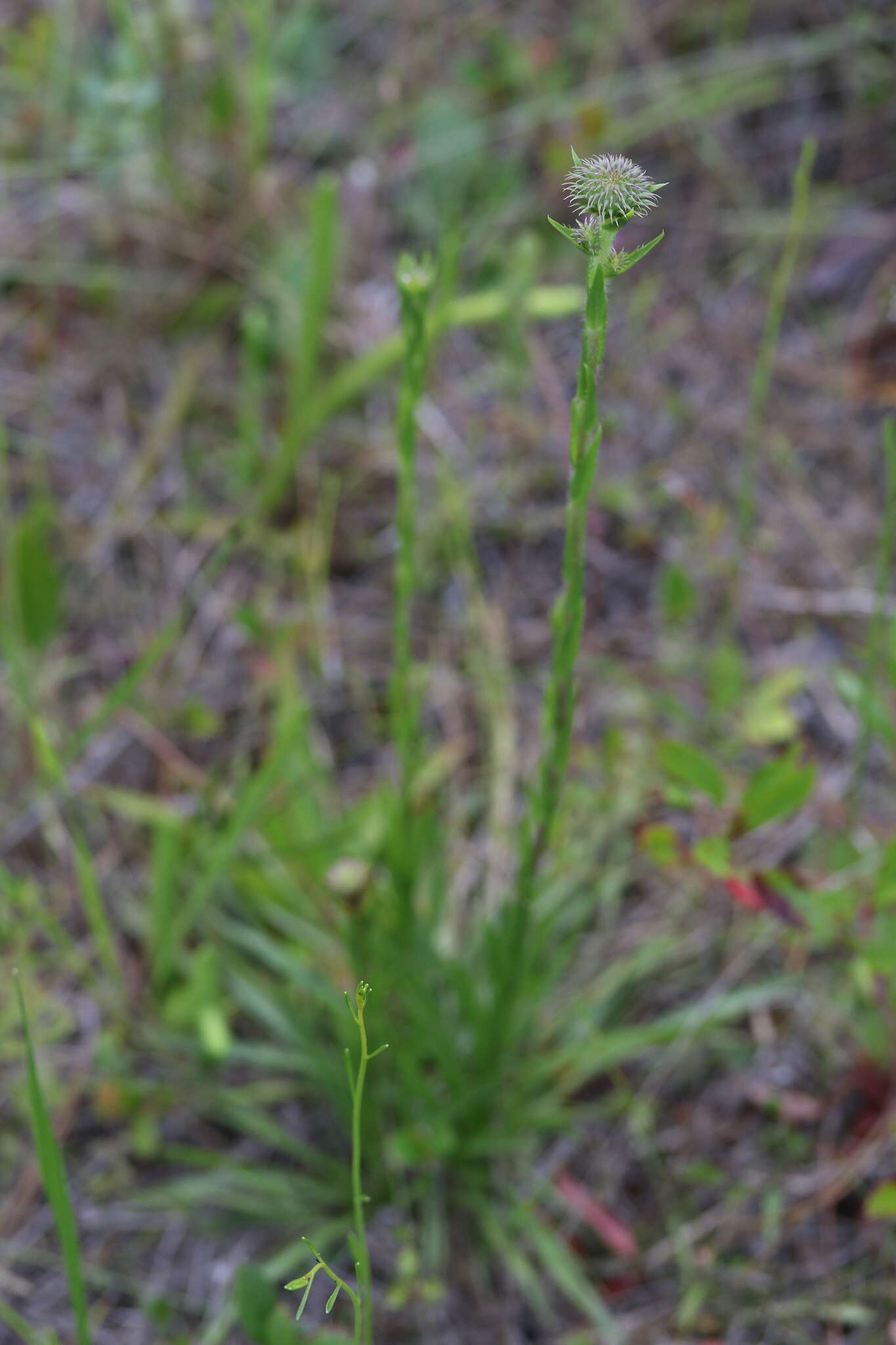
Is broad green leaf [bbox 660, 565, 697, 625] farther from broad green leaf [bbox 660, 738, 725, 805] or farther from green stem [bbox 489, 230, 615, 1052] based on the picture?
green stem [bbox 489, 230, 615, 1052]

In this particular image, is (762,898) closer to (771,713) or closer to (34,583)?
(771,713)

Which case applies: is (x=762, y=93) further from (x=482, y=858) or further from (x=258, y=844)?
(x=258, y=844)

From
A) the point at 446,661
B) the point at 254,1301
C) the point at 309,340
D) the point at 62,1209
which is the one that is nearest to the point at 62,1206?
the point at 62,1209

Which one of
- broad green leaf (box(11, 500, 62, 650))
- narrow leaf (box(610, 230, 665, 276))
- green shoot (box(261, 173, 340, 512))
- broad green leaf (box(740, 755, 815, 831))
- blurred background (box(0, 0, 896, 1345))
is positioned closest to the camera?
narrow leaf (box(610, 230, 665, 276))

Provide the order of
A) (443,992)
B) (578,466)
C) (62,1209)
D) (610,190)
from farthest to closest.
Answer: (443,992)
(62,1209)
(578,466)
(610,190)

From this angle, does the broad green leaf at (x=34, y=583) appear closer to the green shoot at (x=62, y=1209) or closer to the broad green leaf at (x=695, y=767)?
the green shoot at (x=62, y=1209)

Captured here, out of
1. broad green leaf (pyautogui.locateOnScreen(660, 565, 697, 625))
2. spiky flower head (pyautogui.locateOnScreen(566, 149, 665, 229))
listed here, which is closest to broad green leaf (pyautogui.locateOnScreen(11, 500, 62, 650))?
broad green leaf (pyautogui.locateOnScreen(660, 565, 697, 625))
